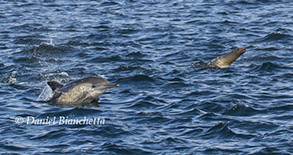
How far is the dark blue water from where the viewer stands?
54.3 feet

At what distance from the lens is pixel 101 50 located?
28141mm

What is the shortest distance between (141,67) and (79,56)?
3615 mm

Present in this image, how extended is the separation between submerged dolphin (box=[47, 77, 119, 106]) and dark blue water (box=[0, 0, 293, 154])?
1.45 ft

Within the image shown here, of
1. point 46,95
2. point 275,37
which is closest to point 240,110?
point 46,95

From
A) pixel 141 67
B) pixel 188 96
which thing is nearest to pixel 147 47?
pixel 141 67

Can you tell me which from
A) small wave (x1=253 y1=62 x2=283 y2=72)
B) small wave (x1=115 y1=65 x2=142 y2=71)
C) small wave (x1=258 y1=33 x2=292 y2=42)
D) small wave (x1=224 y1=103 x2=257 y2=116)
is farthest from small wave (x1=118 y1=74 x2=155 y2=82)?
small wave (x1=258 y1=33 x2=292 y2=42)

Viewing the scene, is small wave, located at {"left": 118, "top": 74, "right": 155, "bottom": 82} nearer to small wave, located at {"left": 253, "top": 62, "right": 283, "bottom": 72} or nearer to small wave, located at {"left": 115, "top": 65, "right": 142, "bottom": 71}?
small wave, located at {"left": 115, "top": 65, "right": 142, "bottom": 71}

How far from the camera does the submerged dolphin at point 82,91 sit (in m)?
19.5

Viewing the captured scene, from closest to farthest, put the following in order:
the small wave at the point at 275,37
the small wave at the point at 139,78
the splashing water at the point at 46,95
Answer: the splashing water at the point at 46,95
the small wave at the point at 139,78
the small wave at the point at 275,37

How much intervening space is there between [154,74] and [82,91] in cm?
444

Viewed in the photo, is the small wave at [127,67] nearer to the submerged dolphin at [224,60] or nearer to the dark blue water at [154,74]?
the dark blue water at [154,74]

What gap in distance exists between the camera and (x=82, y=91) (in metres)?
19.5

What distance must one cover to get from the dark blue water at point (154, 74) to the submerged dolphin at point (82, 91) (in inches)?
17.4

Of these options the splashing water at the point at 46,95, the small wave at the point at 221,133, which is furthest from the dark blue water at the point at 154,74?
the splashing water at the point at 46,95
